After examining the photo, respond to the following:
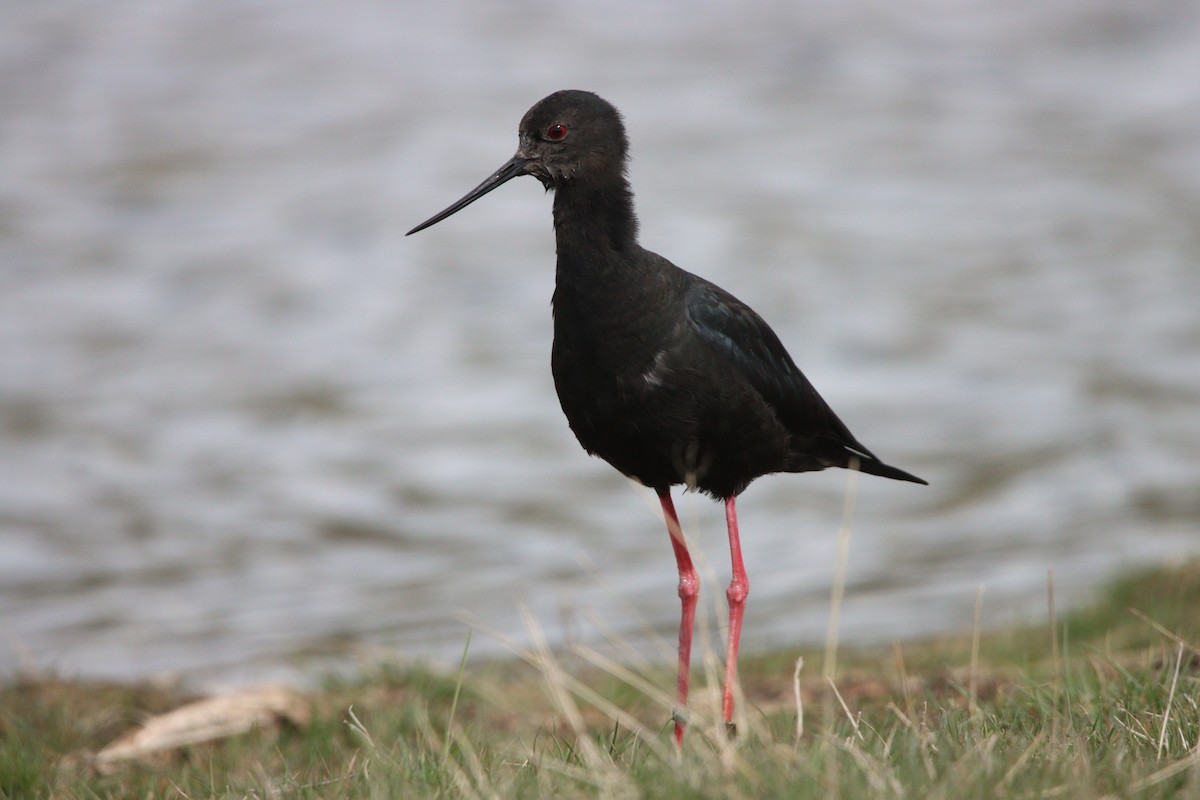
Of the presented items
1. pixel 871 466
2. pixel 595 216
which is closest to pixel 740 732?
pixel 595 216

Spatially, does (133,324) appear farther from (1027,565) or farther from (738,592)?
(738,592)

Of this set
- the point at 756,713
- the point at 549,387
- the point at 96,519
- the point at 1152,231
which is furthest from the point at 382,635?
the point at 1152,231

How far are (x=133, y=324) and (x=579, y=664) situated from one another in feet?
33.9

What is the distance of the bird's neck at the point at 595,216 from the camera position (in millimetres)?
4902

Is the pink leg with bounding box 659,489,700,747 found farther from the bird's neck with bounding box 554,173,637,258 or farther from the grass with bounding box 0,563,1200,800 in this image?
the bird's neck with bounding box 554,173,637,258

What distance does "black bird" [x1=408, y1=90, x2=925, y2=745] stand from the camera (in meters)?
4.73

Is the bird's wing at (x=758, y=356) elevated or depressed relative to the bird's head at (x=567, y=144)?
depressed

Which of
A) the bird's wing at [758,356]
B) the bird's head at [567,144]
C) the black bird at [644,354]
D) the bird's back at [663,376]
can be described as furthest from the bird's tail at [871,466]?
the bird's head at [567,144]

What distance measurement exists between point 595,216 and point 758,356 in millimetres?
760

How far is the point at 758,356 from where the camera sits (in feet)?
16.7

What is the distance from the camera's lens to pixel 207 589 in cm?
1004

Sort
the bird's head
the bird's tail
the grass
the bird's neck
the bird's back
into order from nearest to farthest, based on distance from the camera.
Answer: the grass < the bird's back < the bird's neck < the bird's head < the bird's tail

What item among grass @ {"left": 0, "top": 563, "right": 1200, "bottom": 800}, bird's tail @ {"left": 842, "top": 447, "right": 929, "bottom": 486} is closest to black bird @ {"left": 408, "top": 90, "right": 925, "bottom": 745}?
bird's tail @ {"left": 842, "top": 447, "right": 929, "bottom": 486}

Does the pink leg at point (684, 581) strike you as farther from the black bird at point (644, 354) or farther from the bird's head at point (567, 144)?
the bird's head at point (567, 144)
